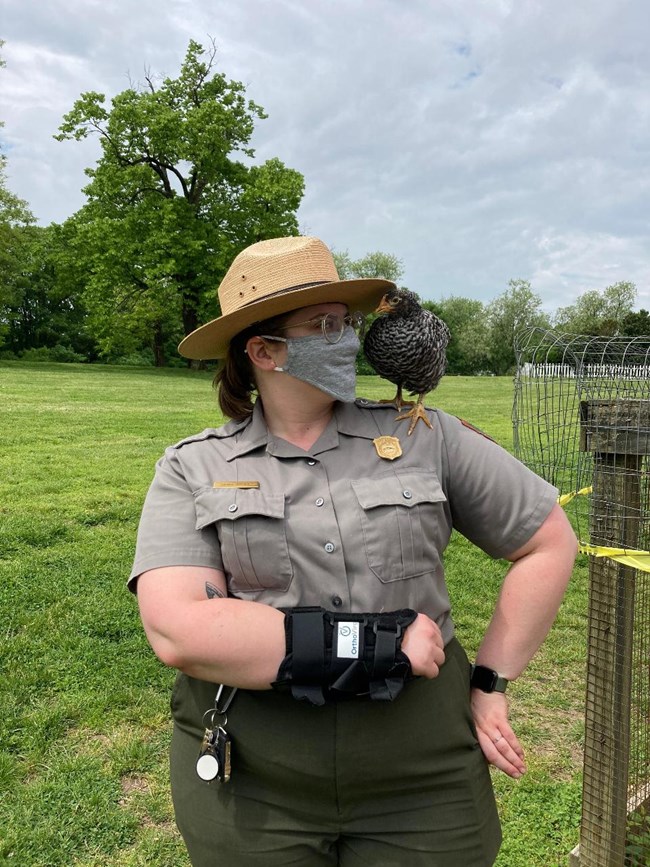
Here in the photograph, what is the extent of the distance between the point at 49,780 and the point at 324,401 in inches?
95.8

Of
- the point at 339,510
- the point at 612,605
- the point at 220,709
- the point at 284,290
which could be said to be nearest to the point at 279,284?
the point at 284,290

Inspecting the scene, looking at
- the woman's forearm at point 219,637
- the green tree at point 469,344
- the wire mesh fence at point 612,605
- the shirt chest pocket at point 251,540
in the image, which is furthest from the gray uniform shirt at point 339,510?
the green tree at point 469,344

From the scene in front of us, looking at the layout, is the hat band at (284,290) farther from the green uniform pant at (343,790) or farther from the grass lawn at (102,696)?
the grass lawn at (102,696)

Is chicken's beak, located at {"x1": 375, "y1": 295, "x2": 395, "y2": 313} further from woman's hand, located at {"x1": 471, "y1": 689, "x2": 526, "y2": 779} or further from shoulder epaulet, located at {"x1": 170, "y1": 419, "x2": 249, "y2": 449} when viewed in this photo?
woman's hand, located at {"x1": 471, "y1": 689, "x2": 526, "y2": 779}

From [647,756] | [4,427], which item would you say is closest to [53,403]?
[4,427]

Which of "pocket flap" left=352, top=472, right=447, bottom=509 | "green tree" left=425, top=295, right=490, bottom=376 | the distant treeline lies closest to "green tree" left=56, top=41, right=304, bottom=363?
the distant treeline

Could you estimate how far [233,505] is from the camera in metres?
1.63

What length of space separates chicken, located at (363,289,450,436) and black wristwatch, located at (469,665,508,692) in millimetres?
745

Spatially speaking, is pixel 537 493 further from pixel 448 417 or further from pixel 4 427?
pixel 4 427

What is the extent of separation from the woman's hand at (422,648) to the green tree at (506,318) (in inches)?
1886

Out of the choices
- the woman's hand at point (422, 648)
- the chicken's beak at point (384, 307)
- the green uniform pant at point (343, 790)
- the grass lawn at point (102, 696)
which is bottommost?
the grass lawn at point (102, 696)

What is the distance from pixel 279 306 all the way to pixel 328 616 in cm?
83

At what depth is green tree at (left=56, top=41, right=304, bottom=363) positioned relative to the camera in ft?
92.6

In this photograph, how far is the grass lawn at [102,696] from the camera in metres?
2.88
